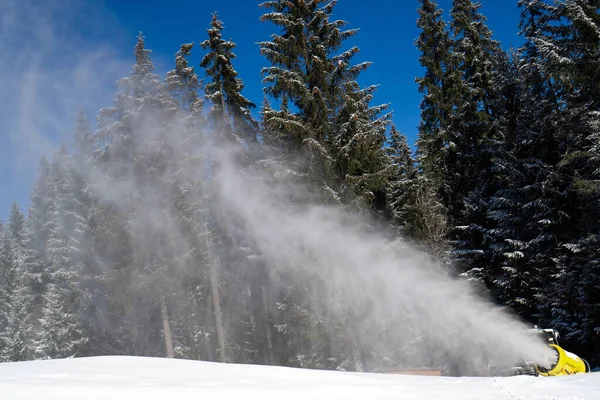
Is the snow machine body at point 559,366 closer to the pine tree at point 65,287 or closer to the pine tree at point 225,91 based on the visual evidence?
the pine tree at point 225,91

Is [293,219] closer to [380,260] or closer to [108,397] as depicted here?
[380,260]

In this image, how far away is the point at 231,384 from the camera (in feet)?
19.2

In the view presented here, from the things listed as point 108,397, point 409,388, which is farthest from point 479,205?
point 108,397

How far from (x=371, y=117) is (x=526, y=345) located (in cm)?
1044

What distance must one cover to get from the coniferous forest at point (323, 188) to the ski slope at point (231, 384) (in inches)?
377

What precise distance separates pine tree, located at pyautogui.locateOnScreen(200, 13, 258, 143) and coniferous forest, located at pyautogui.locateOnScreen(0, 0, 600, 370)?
2.7 inches

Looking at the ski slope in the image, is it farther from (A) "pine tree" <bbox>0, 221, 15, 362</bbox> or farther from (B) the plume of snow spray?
(A) "pine tree" <bbox>0, 221, 15, 362</bbox>

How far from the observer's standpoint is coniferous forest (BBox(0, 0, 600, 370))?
55.6 feet

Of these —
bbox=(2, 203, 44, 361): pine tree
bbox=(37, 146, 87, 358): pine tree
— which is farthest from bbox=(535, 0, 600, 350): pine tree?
bbox=(2, 203, 44, 361): pine tree

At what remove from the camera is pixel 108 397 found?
4.32 metres

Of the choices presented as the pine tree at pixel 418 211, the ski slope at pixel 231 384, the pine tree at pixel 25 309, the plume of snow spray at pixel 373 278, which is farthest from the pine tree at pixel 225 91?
the pine tree at pixel 25 309

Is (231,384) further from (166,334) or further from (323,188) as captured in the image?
(166,334)

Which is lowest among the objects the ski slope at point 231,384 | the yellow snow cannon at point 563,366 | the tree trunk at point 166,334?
the yellow snow cannon at point 563,366

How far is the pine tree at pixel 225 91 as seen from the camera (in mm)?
20797
